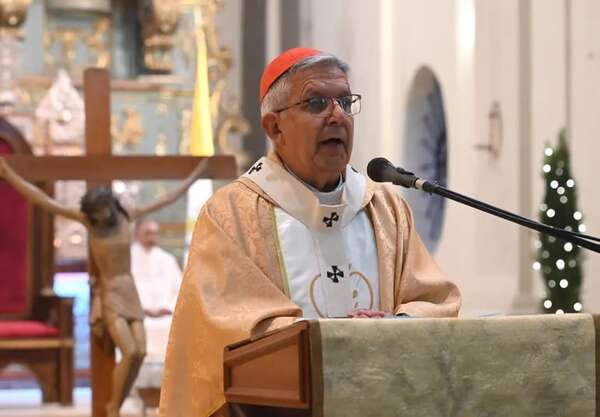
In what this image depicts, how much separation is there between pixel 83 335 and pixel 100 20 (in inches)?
135

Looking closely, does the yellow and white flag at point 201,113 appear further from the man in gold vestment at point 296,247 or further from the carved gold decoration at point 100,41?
the carved gold decoration at point 100,41

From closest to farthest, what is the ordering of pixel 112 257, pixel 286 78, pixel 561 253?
pixel 286 78
pixel 112 257
pixel 561 253

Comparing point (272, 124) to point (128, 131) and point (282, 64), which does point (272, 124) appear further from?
point (128, 131)

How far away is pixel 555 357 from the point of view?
348 centimetres

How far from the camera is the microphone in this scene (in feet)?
11.7

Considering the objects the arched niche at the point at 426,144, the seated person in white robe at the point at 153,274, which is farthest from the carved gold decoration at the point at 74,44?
the arched niche at the point at 426,144

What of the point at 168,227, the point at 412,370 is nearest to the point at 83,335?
the point at 168,227

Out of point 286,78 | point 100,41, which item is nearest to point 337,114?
point 286,78

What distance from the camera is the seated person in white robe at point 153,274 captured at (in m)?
11.8

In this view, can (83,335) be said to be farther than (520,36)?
Yes

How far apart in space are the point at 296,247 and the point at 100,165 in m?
3.24

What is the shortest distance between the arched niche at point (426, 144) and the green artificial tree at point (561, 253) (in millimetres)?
3475

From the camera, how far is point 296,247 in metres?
4.30

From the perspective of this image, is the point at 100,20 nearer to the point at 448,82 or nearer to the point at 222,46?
the point at 222,46
